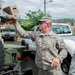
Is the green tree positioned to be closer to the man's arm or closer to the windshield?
the windshield

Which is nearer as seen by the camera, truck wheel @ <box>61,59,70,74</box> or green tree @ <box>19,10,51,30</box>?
truck wheel @ <box>61,59,70,74</box>

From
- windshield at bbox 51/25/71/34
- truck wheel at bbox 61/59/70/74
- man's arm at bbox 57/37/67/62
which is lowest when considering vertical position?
truck wheel at bbox 61/59/70/74

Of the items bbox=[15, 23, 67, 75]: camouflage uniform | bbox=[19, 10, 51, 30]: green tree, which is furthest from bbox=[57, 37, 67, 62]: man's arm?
bbox=[19, 10, 51, 30]: green tree

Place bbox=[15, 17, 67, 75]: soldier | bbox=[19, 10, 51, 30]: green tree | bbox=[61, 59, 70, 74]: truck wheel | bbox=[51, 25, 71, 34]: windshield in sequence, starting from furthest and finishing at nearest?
1. bbox=[19, 10, 51, 30]: green tree
2. bbox=[51, 25, 71, 34]: windshield
3. bbox=[61, 59, 70, 74]: truck wheel
4. bbox=[15, 17, 67, 75]: soldier

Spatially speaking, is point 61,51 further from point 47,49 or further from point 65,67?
point 65,67

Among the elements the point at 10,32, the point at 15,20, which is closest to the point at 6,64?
the point at 15,20

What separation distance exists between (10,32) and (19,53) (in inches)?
958

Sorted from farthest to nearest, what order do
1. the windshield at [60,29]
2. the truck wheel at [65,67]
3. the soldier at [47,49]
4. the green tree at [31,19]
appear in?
the green tree at [31,19] → the windshield at [60,29] → the truck wheel at [65,67] → the soldier at [47,49]

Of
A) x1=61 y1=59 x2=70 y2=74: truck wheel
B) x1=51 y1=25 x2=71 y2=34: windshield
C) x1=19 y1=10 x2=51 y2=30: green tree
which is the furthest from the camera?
x1=19 y1=10 x2=51 y2=30: green tree

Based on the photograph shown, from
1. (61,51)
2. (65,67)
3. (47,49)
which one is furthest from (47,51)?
(65,67)

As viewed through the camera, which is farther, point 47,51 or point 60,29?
point 60,29

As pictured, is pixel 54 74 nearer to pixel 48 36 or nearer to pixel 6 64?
pixel 48 36

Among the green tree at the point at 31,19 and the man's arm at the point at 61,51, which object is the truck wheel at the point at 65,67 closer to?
the man's arm at the point at 61,51

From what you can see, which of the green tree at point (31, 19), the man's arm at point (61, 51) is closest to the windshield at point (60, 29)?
the man's arm at point (61, 51)
